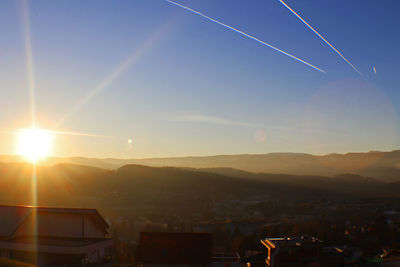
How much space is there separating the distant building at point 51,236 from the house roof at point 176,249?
191cm

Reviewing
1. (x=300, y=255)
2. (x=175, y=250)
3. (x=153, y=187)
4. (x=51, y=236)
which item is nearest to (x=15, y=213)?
(x=51, y=236)

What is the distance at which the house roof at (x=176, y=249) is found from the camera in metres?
19.3

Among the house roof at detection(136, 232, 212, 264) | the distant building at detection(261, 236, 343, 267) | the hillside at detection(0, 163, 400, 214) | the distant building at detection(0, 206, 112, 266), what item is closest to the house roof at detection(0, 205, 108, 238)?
the distant building at detection(0, 206, 112, 266)

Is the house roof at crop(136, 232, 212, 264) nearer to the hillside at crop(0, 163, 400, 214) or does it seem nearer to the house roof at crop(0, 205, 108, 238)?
the house roof at crop(0, 205, 108, 238)

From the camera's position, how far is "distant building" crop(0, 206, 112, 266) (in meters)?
16.7

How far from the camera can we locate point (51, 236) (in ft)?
60.7

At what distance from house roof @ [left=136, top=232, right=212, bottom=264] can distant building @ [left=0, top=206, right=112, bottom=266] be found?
1.91 meters

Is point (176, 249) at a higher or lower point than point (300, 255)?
higher

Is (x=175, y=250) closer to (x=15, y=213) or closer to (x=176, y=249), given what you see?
(x=176, y=249)

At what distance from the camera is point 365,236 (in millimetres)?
41531

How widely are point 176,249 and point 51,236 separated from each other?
5833 mm

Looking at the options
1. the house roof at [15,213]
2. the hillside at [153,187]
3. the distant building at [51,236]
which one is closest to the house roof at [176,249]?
the distant building at [51,236]

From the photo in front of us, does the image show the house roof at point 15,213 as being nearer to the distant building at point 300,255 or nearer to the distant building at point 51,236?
the distant building at point 51,236

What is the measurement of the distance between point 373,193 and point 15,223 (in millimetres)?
119132
